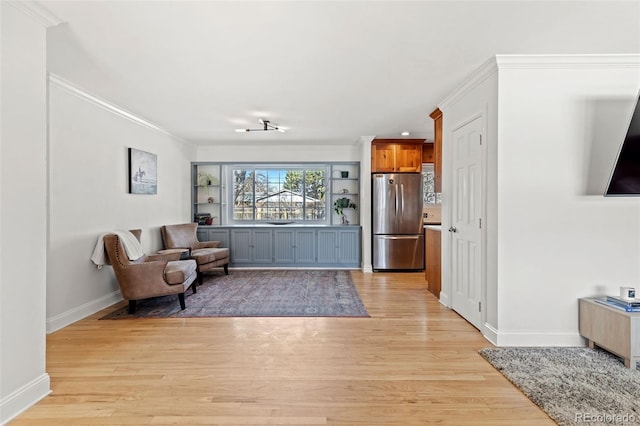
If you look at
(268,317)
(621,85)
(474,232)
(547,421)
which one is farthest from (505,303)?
(268,317)

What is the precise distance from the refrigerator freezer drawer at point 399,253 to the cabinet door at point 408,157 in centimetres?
128

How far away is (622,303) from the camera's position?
99.3 inches

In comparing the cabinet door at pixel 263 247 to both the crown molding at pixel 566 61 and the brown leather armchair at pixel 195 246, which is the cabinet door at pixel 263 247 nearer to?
the brown leather armchair at pixel 195 246

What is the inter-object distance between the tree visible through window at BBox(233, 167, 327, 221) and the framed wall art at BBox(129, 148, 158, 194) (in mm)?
2101

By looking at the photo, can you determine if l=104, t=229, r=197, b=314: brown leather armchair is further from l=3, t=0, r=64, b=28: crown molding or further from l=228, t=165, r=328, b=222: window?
l=228, t=165, r=328, b=222: window

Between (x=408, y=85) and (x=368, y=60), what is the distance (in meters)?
0.78

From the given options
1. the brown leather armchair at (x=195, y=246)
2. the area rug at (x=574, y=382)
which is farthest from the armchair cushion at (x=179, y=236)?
the area rug at (x=574, y=382)

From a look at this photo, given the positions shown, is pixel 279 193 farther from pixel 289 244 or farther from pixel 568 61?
pixel 568 61

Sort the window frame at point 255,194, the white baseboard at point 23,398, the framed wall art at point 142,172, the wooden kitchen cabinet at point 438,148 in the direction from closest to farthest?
1. the white baseboard at point 23,398
2. the wooden kitchen cabinet at point 438,148
3. the framed wall art at point 142,172
4. the window frame at point 255,194

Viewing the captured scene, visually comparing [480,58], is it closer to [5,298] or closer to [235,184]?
[5,298]

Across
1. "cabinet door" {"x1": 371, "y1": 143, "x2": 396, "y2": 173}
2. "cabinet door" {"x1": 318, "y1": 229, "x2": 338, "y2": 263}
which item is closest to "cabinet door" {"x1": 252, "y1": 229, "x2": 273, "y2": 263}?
"cabinet door" {"x1": 318, "y1": 229, "x2": 338, "y2": 263}

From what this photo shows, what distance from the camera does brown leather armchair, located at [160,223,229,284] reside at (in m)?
5.29

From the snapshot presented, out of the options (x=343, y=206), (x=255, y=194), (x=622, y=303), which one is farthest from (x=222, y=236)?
(x=622, y=303)

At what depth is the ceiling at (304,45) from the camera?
2.09m
